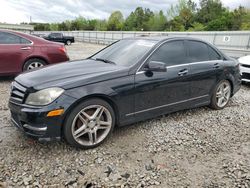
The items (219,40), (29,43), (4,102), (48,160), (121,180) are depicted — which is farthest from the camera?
(219,40)

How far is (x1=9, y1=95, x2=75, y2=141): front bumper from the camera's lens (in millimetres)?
2559

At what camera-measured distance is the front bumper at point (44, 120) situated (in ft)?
8.39

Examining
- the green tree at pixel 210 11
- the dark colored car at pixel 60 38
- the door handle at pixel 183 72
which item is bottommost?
the door handle at pixel 183 72

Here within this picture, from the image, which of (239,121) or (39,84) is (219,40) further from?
(39,84)

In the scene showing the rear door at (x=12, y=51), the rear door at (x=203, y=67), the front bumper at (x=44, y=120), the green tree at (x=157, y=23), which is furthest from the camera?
the green tree at (x=157, y=23)

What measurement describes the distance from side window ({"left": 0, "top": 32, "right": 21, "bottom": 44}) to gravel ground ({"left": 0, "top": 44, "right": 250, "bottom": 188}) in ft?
9.23

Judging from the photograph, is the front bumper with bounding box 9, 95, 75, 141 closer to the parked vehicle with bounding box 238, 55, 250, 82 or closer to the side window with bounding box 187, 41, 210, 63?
the side window with bounding box 187, 41, 210, 63

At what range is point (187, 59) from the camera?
383 cm

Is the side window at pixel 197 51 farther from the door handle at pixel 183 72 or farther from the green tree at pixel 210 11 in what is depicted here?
the green tree at pixel 210 11

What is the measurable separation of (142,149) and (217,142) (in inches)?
45.8

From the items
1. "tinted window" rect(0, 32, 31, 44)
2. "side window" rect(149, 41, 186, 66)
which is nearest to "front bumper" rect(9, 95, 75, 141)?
"side window" rect(149, 41, 186, 66)

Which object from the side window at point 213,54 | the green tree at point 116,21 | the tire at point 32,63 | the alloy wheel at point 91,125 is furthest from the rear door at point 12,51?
the green tree at point 116,21

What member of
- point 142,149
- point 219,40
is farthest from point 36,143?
point 219,40

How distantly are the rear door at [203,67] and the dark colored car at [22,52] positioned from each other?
3.86 m
